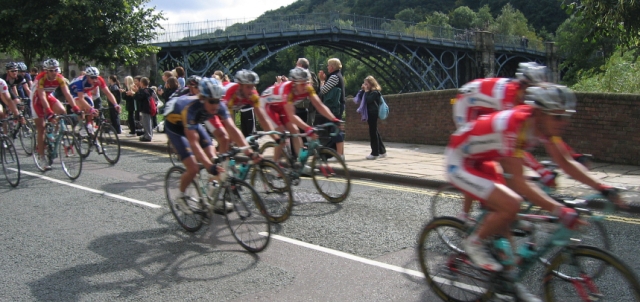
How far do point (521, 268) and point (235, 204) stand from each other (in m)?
2.90

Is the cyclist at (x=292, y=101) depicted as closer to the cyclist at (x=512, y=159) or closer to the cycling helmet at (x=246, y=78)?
the cycling helmet at (x=246, y=78)

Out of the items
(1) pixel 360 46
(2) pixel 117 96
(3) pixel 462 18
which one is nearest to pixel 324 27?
(1) pixel 360 46

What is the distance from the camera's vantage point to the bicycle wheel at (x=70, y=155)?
33.3 feet

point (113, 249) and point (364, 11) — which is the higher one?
point (364, 11)

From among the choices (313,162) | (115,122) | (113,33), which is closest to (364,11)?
(113,33)

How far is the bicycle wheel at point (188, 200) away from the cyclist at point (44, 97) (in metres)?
4.58

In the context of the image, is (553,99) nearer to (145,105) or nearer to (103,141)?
(103,141)

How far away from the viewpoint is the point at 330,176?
25.8 ft

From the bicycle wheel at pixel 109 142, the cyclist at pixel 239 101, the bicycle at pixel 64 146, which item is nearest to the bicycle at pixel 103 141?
the bicycle wheel at pixel 109 142

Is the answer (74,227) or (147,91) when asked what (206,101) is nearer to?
(74,227)

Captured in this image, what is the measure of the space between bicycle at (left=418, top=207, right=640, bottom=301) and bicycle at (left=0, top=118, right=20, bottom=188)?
770 centimetres

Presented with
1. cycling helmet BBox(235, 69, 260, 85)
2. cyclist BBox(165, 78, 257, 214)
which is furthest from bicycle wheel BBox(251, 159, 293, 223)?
cycling helmet BBox(235, 69, 260, 85)

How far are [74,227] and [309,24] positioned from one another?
4375 cm

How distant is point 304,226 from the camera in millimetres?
6672
